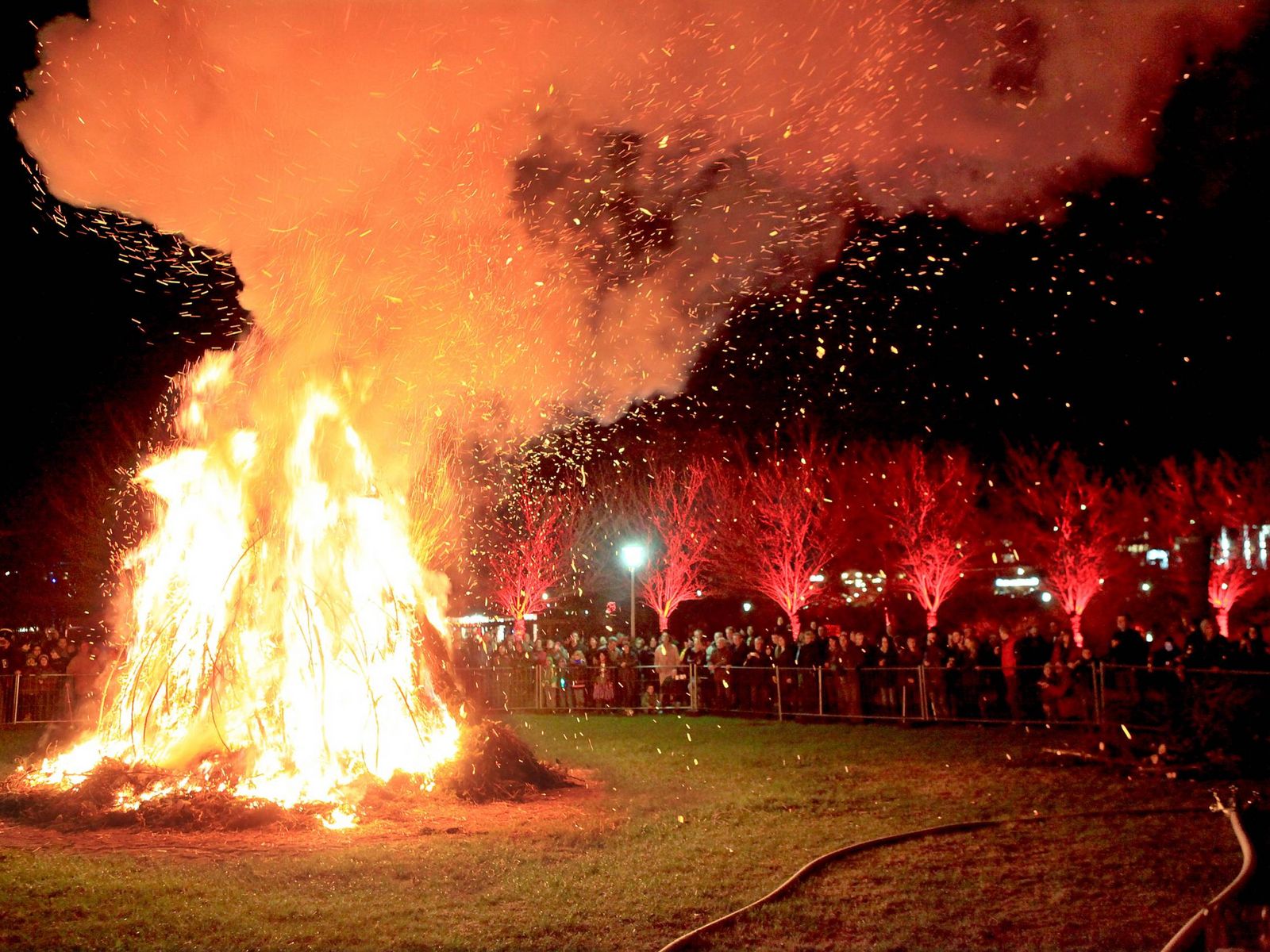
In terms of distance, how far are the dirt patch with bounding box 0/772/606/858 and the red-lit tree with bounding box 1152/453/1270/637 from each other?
108 feet

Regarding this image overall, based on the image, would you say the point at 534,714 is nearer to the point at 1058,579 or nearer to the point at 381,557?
the point at 381,557

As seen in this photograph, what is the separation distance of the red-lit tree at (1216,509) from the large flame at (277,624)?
1293 inches

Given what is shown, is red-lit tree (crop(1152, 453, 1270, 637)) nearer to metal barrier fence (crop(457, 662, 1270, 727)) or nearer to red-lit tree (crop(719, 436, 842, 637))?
red-lit tree (crop(719, 436, 842, 637))

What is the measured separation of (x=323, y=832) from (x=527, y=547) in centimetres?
2888

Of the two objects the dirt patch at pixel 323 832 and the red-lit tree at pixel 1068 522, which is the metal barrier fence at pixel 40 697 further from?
the red-lit tree at pixel 1068 522

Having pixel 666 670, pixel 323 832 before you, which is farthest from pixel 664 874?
pixel 666 670

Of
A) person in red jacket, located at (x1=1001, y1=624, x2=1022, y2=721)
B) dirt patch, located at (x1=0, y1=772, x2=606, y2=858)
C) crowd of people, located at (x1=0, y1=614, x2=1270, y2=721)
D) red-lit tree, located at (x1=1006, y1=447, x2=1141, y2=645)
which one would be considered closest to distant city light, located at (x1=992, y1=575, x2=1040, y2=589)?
red-lit tree, located at (x1=1006, y1=447, x2=1141, y2=645)

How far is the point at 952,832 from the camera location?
8609 millimetres

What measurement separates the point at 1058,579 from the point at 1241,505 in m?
6.41

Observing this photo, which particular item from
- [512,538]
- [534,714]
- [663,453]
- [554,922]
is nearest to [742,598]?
[663,453]

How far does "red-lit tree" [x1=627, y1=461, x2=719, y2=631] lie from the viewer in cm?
A: 3709

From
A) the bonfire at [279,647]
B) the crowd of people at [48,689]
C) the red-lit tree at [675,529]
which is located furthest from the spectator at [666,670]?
the red-lit tree at [675,529]

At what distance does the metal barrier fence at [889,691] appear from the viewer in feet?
38.7

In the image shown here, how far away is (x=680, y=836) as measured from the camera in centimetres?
869
